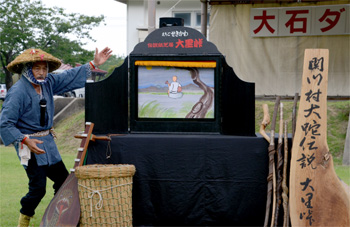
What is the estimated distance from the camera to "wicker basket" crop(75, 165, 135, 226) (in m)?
3.90

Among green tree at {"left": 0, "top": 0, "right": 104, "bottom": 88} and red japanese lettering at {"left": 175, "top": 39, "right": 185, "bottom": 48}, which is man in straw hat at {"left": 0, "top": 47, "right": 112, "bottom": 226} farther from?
green tree at {"left": 0, "top": 0, "right": 104, "bottom": 88}

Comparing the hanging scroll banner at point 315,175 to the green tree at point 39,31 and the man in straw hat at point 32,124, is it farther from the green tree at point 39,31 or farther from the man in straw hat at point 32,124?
the green tree at point 39,31

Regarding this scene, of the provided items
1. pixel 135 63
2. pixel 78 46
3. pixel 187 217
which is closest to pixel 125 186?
pixel 187 217

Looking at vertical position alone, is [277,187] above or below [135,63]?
below

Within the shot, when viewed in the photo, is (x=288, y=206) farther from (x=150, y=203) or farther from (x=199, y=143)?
(x=150, y=203)

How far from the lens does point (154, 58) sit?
175 inches

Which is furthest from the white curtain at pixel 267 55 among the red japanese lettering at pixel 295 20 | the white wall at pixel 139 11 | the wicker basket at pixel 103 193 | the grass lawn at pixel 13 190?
the white wall at pixel 139 11

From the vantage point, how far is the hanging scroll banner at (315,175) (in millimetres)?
3857

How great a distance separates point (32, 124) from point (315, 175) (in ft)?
7.91

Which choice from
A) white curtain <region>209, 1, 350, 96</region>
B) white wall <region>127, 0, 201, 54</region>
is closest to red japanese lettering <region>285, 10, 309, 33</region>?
white curtain <region>209, 1, 350, 96</region>

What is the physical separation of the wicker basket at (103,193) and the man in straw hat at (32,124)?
45 centimetres

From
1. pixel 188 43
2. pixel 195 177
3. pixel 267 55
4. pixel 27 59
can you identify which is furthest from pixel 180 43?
pixel 267 55

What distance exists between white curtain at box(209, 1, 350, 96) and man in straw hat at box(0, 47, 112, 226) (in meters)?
6.16

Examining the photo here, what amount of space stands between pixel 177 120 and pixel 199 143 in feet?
1.14
